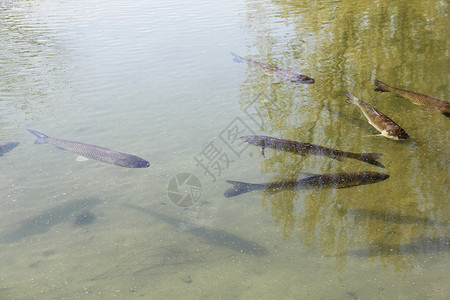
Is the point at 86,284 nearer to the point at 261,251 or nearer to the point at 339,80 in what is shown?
the point at 261,251

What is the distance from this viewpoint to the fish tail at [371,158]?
18.6ft

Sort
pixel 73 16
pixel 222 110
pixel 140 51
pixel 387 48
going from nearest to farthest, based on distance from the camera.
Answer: pixel 222 110 < pixel 387 48 < pixel 140 51 < pixel 73 16

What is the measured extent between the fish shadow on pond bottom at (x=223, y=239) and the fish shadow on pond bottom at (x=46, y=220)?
3.90 feet

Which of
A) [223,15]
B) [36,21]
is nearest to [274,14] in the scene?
[223,15]

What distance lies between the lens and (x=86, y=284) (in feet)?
13.8

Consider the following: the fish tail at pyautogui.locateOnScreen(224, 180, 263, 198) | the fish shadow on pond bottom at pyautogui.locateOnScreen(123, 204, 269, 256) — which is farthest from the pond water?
the fish tail at pyautogui.locateOnScreen(224, 180, 263, 198)

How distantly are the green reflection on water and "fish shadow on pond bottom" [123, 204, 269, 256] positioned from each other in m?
0.43

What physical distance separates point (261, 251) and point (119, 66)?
8.36 meters

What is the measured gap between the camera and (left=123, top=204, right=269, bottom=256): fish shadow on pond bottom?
4480mm

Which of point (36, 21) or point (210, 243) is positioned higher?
point (36, 21)

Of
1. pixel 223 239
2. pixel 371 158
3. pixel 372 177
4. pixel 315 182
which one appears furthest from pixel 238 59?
pixel 223 239

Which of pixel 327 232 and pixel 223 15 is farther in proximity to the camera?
pixel 223 15

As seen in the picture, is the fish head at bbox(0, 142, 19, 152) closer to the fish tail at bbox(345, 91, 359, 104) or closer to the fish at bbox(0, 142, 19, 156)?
the fish at bbox(0, 142, 19, 156)

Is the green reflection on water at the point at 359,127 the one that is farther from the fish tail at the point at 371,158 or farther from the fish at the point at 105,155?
the fish at the point at 105,155
